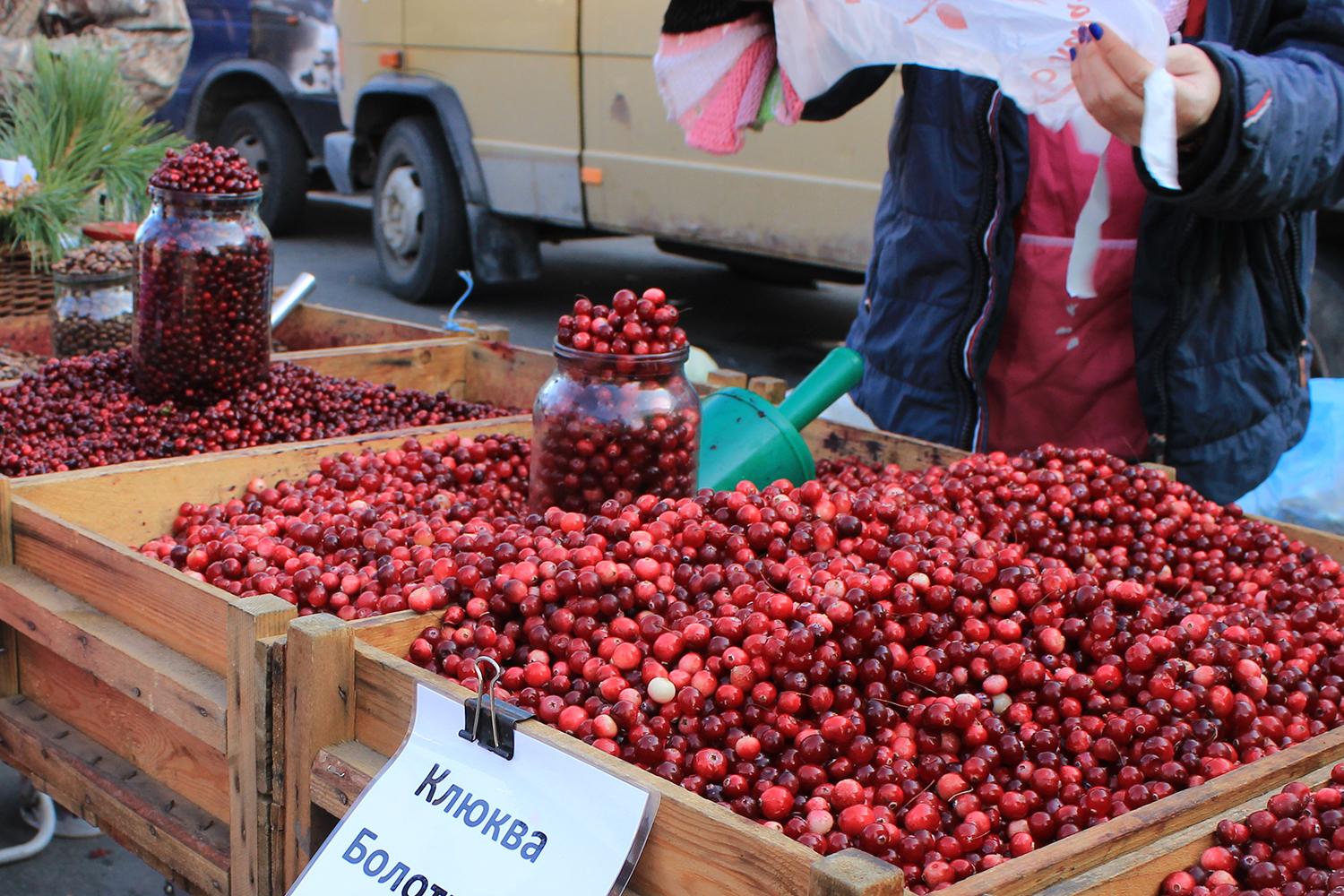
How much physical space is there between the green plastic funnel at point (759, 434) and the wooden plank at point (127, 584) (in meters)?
0.94

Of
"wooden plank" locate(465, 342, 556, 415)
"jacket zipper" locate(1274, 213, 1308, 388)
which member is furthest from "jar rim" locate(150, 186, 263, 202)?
"jacket zipper" locate(1274, 213, 1308, 388)

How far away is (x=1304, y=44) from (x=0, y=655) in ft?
7.98

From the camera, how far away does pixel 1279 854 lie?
52.2 inches

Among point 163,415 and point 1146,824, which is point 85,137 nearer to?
point 163,415

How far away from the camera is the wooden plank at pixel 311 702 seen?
1.54m

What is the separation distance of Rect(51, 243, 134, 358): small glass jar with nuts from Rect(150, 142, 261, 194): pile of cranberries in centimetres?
85

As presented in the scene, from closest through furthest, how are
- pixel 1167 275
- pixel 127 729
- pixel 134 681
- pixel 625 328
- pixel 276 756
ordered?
pixel 276 756, pixel 134 681, pixel 127 729, pixel 625 328, pixel 1167 275

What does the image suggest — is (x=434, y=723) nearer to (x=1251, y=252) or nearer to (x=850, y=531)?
(x=850, y=531)

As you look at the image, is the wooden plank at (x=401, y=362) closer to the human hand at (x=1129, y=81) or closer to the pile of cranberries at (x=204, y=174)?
the pile of cranberries at (x=204, y=174)

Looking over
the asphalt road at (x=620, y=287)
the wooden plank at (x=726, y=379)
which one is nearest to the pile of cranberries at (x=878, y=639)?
the wooden plank at (x=726, y=379)

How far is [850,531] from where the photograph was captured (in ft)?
6.26

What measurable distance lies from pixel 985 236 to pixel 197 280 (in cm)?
165

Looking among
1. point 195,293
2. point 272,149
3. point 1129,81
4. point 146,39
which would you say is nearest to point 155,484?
point 195,293

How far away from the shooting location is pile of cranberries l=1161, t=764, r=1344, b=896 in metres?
1.28
